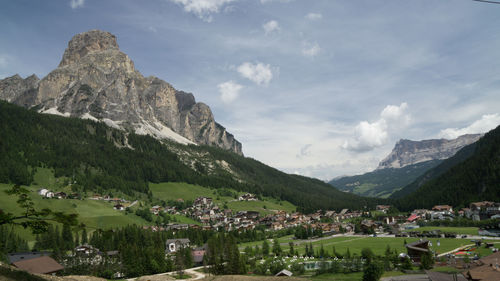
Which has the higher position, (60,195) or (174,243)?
(60,195)

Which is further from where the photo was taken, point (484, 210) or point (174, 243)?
point (484, 210)

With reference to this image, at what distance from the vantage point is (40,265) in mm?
56438

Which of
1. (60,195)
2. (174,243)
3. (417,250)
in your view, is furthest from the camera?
(60,195)

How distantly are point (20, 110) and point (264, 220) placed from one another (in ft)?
538

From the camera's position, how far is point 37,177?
143 metres

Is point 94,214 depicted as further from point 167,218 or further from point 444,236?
point 444,236

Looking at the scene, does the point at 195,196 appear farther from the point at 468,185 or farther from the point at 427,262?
the point at 427,262

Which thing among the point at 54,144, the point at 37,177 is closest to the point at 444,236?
the point at 37,177

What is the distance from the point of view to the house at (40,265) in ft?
178

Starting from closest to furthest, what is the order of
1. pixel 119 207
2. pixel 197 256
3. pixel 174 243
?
pixel 197 256
pixel 174 243
pixel 119 207

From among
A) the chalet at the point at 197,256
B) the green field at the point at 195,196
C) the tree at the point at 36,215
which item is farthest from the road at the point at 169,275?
the green field at the point at 195,196

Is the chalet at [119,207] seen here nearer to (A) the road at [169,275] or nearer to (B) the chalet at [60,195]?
(B) the chalet at [60,195]

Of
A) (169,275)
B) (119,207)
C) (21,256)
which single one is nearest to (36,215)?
(169,275)

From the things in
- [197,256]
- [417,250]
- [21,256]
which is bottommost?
[197,256]
